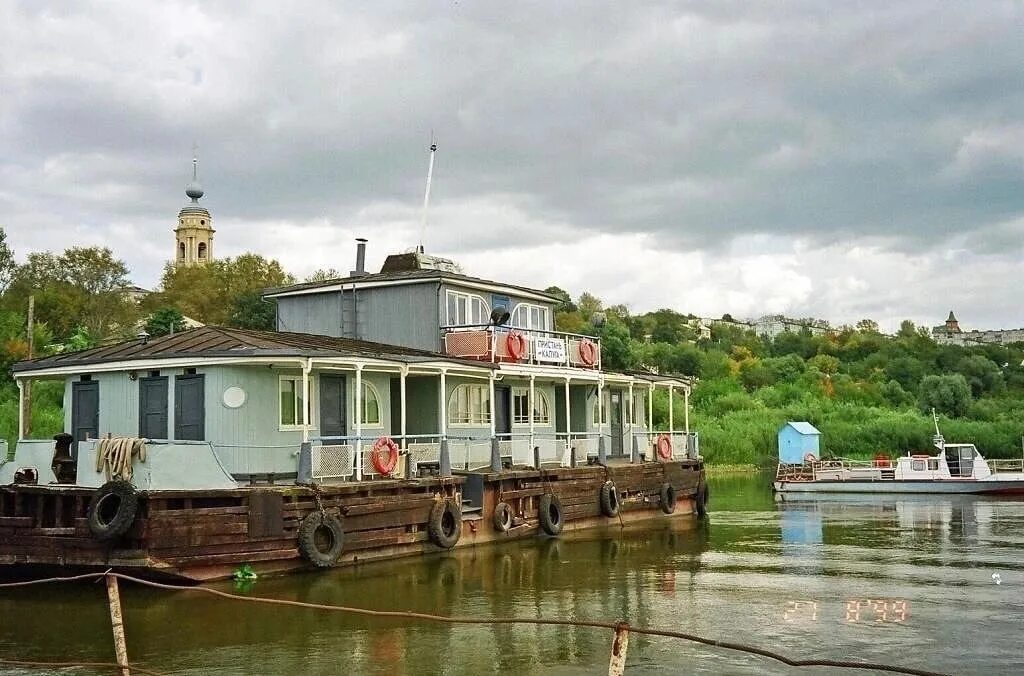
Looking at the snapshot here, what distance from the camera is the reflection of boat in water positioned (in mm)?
43531

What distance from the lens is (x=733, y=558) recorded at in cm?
2256

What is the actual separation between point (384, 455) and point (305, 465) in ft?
6.15

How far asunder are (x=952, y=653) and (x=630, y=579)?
23.4 ft

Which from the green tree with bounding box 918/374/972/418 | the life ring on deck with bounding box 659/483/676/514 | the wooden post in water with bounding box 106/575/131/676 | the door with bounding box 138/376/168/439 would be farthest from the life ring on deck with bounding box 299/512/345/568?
the green tree with bounding box 918/374/972/418

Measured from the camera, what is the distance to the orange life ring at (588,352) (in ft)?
97.0

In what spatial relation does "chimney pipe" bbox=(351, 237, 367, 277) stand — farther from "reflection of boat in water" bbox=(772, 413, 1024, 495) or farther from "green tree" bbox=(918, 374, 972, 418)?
"green tree" bbox=(918, 374, 972, 418)

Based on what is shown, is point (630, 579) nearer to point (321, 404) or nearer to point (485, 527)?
point (485, 527)

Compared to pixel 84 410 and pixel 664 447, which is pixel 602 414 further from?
pixel 84 410

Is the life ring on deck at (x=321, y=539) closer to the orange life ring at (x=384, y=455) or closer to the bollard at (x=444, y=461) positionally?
the orange life ring at (x=384, y=455)

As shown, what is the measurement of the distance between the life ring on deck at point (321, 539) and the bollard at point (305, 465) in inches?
26.9

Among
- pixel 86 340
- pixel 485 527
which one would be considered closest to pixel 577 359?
pixel 485 527

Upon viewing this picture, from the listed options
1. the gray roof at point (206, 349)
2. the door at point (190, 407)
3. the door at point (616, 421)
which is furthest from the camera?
the door at point (616, 421)

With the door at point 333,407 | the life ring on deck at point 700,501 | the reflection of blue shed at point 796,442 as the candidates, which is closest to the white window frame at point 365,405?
the door at point 333,407

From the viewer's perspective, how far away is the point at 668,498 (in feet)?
103
